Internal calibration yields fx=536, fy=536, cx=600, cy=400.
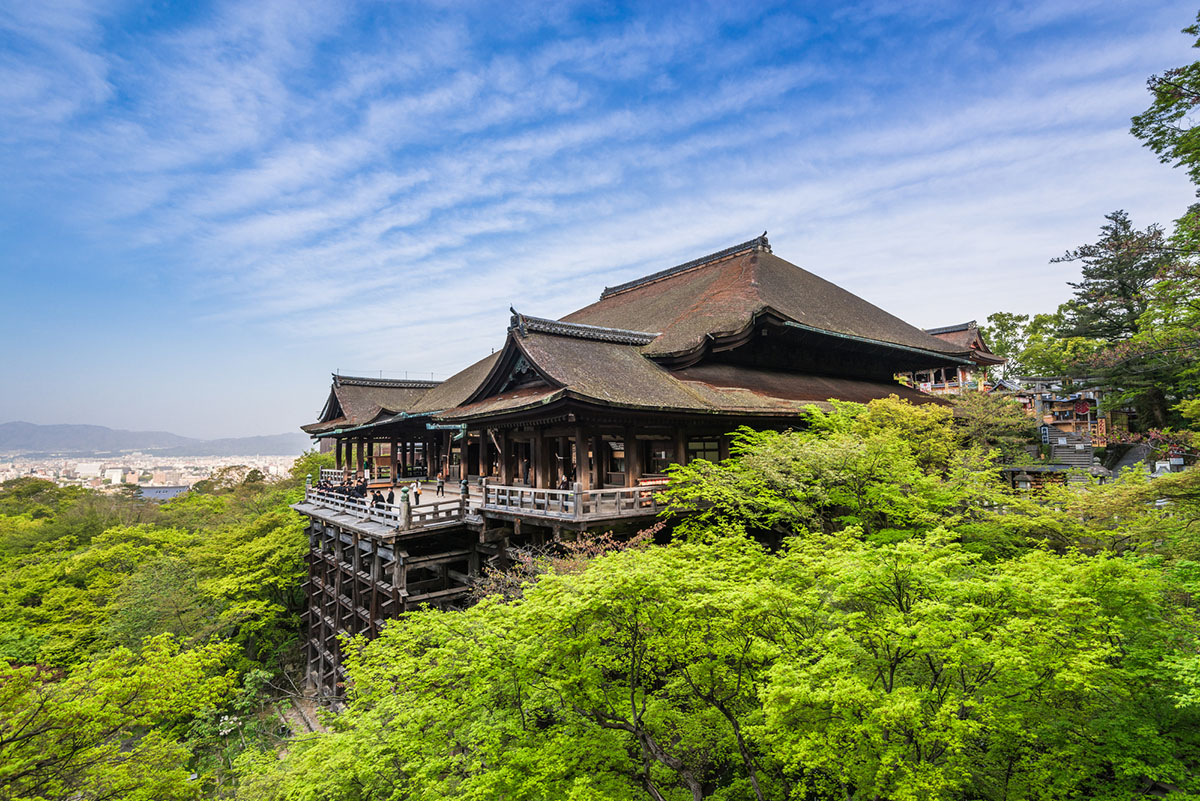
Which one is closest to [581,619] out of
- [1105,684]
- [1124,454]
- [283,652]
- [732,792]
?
[732,792]

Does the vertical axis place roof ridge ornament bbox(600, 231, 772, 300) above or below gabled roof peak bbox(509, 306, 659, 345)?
above

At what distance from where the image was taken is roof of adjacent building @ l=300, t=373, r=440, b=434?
104 ft

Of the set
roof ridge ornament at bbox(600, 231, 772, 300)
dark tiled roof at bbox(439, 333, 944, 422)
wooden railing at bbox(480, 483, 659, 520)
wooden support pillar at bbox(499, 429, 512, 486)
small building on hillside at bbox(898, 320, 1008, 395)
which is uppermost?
roof ridge ornament at bbox(600, 231, 772, 300)

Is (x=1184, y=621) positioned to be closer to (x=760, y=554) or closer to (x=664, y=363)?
(x=760, y=554)

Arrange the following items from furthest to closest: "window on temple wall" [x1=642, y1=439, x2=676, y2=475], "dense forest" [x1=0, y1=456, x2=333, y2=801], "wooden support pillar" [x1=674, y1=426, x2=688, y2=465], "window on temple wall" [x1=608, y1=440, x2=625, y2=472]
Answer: "window on temple wall" [x1=608, y1=440, x2=625, y2=472] → "window on temple wall" [x1=642, y1=439, x2=676, y2=475] → "wooden support pillar" [x1=674, y1=426, x2=688, y2=465] → "dense forest" [x1=0, y1=456, x2=333, y2=801]

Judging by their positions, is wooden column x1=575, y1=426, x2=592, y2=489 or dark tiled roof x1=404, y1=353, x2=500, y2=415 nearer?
wooden column x1=575, y1=426, x2=592, y2=489

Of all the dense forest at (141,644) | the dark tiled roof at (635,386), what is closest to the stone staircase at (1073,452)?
the dark tiled roof at (635,386)

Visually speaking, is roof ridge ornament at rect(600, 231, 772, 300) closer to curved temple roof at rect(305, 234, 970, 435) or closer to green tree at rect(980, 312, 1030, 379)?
curved temple roof at rect(305, 234, 970, 435)

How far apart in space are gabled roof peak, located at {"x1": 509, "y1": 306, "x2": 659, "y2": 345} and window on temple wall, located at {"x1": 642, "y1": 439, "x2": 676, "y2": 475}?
4.08 m

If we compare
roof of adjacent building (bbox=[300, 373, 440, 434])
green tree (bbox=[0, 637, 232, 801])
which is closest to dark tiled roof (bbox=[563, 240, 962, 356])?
roof of adjacent building (bbox=[300, 373, 440, 434])

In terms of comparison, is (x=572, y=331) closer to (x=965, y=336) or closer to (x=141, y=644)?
(x=141, y=644)

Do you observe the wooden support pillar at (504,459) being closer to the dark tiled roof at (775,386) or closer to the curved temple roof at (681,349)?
the curved temple roof at (681,349)

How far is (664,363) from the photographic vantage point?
1873cm

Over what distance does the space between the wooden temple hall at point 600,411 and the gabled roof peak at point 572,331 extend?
0.05m
